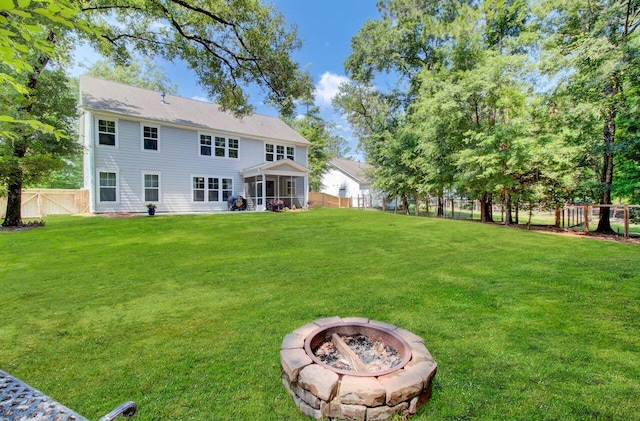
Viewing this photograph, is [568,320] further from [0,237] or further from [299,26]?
[0,237]

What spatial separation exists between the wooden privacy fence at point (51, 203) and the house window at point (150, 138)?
3.51 metres

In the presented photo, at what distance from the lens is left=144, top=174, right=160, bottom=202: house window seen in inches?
567

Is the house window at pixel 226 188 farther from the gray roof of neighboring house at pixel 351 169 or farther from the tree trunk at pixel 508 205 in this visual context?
the tree trunk at pixel 508 205

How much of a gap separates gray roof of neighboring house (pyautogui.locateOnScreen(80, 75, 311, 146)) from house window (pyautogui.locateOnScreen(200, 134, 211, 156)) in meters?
0.57

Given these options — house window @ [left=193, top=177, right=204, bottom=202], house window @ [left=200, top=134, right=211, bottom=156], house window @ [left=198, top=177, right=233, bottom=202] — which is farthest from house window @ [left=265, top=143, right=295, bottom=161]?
house window @ [left=193, top=177, right=204, bottom=202]

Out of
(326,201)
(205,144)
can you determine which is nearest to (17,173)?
Answer: (205,144)

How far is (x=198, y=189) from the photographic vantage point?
16141 millimetres

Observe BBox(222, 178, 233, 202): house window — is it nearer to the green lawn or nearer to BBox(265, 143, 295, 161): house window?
BBox(265, 143, 295, 161): house window

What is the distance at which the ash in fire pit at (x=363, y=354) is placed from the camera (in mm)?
2193

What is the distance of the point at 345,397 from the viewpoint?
1.77 m

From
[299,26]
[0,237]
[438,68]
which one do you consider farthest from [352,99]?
[0,237]

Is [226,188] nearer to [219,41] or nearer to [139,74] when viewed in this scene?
[219,41]

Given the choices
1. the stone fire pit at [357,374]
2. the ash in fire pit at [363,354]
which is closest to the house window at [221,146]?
the stone fire pit at [357,374]

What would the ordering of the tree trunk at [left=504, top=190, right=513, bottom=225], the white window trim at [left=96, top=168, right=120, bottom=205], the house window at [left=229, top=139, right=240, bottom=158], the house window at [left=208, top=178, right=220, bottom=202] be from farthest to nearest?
the house window at [left=229, top=139, right=240, bottom=158] < the house window at [left=208, top=178, right=220, bottom=202] < the white window trim at [left=96, top=168, right=120, bottom=205] < the tree trunk at [left=504, top=190, right=513, bottom=225]
